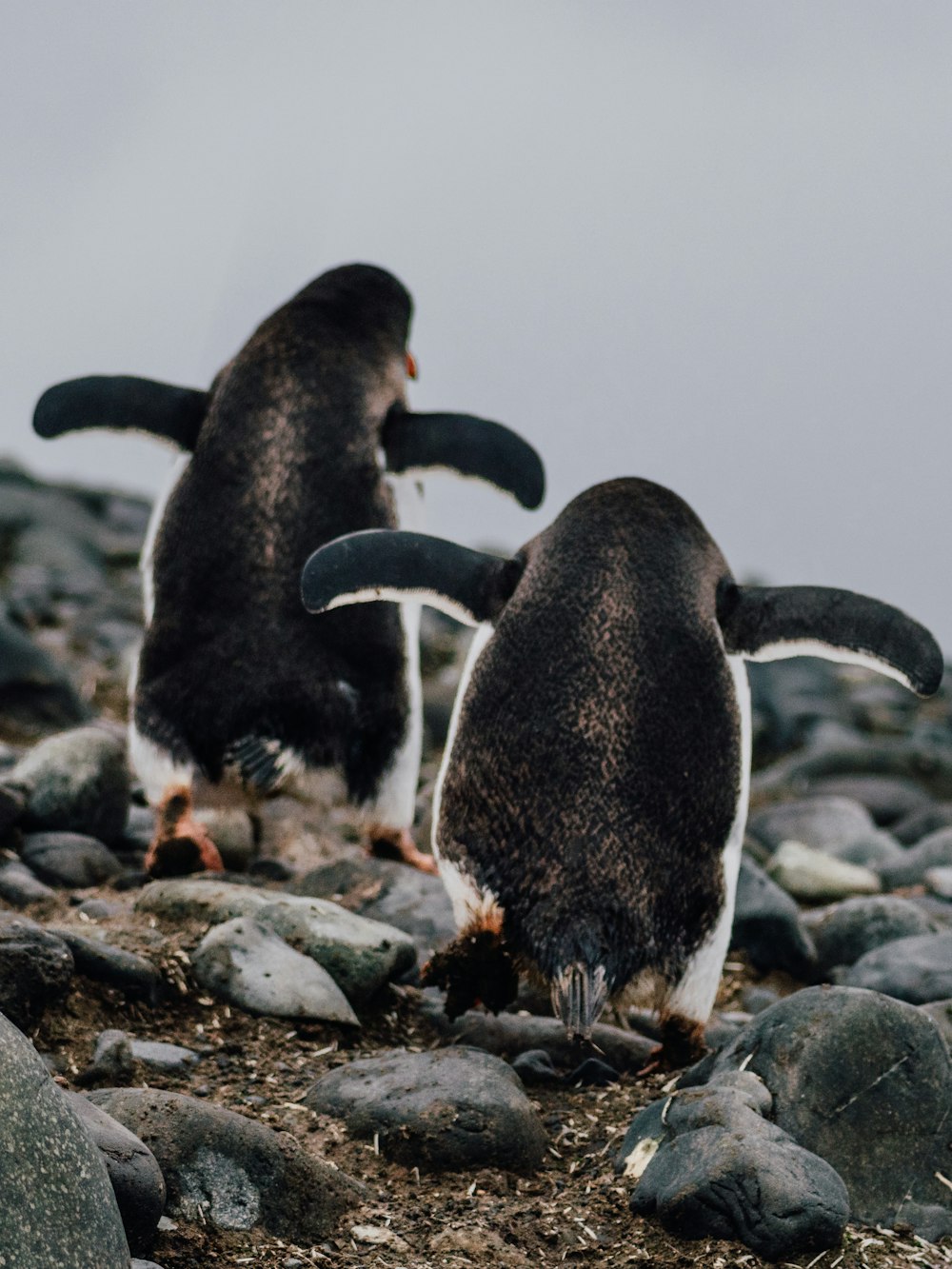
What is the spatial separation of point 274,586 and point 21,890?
104cm

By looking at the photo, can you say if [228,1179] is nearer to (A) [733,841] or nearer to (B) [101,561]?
(A) [733,841]

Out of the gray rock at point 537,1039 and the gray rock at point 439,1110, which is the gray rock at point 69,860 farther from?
the gray rock at point 439,1110

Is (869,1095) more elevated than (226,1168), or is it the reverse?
(869,1095)

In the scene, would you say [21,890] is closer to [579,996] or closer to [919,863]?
[579,996]

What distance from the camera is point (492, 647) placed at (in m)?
3.44

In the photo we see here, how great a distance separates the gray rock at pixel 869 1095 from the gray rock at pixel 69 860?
1.96 meters

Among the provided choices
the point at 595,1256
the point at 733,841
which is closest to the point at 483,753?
the point at 733,841

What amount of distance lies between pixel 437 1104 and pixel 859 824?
168 inches

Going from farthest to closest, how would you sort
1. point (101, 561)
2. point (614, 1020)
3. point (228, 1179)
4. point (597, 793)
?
point (101, 561) → point (614, 1020) → point (597, 793) → point (228, 1179)

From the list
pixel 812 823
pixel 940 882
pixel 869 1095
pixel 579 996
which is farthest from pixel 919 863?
pixel 869 1095

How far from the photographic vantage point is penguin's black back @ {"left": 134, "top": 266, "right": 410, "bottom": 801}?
4219 mm

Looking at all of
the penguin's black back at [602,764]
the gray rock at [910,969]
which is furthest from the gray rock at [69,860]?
the gray rock at [910,969]

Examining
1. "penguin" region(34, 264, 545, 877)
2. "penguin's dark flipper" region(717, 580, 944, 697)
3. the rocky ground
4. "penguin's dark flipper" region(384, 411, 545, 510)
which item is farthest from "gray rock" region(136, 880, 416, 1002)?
"penguin's dark flipper" region(384, 411, 545, 510)

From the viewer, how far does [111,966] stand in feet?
10.0
